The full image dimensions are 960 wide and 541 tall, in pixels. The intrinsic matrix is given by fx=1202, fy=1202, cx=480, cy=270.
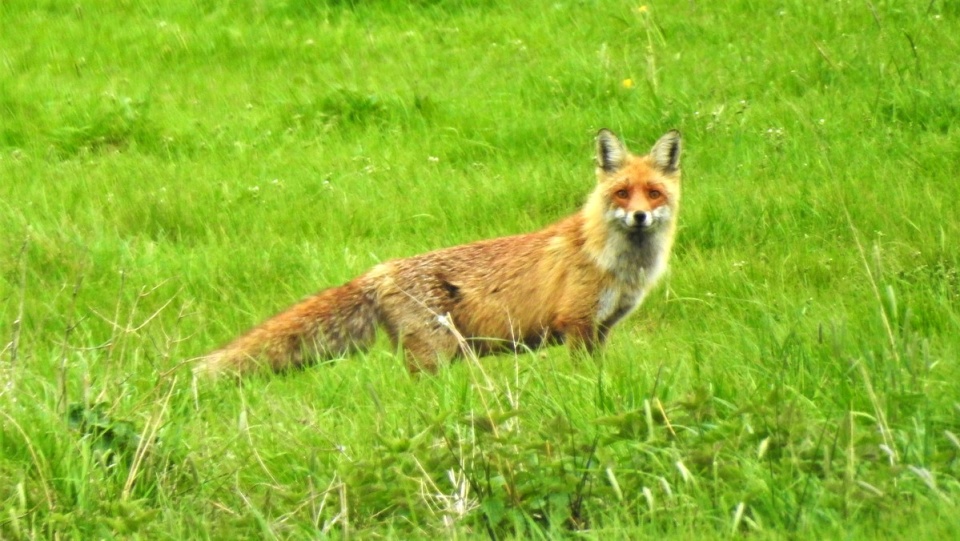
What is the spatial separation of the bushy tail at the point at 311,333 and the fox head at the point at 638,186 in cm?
149

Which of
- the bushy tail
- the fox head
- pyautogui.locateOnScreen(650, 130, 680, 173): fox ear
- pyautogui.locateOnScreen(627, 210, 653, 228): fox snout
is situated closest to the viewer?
the bushy tail

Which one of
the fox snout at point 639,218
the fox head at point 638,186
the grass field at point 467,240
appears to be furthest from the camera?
the fox head at point 638,186

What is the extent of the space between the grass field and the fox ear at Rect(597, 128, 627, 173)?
78 centimetres

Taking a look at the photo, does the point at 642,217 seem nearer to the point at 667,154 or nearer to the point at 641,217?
the point at 641,217

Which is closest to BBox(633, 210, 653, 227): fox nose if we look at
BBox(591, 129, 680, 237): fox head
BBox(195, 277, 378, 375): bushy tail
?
BBox(591, 129, 680, 237): fox head

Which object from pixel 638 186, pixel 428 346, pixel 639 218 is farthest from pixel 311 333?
pixel 638 186

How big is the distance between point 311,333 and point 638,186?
2.04 metres

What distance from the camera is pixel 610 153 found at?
23.6 ft

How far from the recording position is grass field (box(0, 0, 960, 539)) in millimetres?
3756

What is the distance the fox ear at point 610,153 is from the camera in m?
7.19

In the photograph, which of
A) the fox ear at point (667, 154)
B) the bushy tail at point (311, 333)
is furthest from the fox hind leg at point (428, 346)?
the fox ear at point (667, 154)

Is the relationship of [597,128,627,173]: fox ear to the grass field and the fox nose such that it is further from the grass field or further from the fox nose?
the grass field

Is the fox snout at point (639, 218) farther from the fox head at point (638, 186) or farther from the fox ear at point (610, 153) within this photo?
the fox ear at point (610, 153)

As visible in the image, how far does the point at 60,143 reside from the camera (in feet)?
34.9
